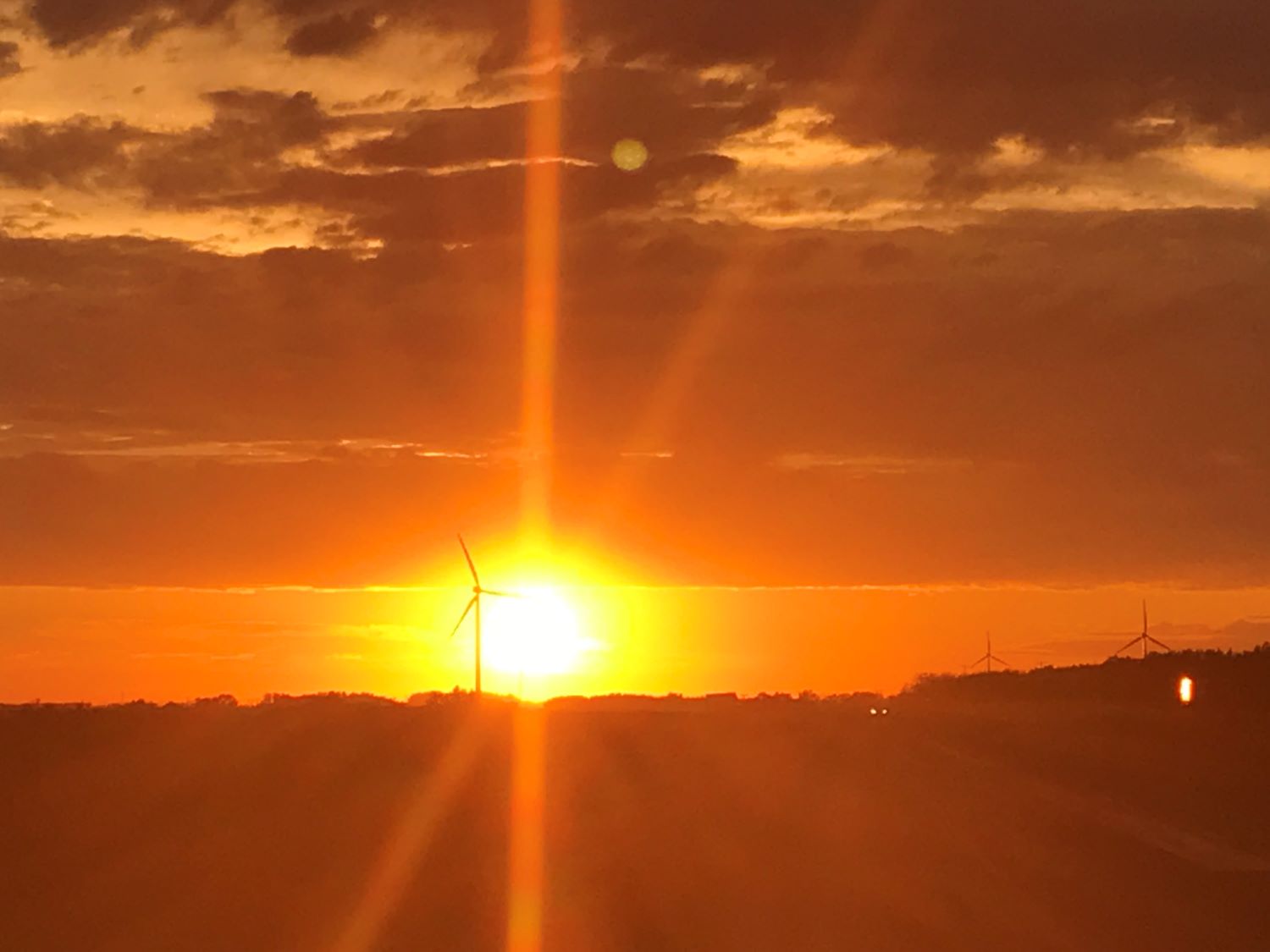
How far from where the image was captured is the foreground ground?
2073cm

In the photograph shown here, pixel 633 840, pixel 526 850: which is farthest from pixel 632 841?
pixel 526 850

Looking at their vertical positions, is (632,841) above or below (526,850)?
above

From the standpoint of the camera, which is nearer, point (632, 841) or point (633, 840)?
point (632, 841)

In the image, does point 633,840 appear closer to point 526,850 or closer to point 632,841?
point 632,841

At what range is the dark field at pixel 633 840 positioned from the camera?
2075 centimetres

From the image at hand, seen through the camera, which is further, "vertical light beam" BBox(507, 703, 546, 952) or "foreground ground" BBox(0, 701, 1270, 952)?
Result: "foreground ground" BBox(0, 701, 1270, 952)

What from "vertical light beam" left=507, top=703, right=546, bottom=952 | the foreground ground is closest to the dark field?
the foreground ground

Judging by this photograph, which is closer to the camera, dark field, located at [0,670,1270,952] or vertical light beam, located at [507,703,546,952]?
vertical light beam, located at [507,703,546,952]

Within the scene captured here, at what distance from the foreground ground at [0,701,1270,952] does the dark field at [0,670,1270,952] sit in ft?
0.27

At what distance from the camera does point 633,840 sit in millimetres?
29734

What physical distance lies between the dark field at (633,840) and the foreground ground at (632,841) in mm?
81

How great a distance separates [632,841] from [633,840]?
110 mm

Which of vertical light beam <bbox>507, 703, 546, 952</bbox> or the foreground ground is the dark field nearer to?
the foreground ground

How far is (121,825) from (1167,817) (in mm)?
17338
